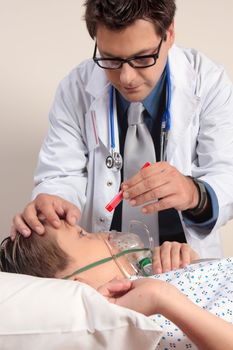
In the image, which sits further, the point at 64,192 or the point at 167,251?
the point at 64,192

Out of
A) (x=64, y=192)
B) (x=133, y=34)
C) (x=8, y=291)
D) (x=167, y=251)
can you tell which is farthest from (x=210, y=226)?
(x=8, y=291)

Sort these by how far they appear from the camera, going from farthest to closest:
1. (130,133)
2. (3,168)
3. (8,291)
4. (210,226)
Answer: (3,168), (130,133), (210,226), (8,291)

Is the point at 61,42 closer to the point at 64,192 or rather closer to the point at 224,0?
the point at 224,0

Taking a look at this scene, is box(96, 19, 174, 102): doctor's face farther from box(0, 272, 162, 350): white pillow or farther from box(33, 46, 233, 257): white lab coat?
box(0, 272, 162, 350): white pillow

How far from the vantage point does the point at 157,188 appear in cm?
159

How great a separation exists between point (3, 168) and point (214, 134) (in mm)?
1187

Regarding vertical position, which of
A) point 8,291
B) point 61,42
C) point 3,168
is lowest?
point 3,168

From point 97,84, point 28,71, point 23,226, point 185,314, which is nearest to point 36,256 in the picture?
point 23,226

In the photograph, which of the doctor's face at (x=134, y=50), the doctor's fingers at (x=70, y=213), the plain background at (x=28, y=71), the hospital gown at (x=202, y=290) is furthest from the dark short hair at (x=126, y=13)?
the plain background at (x=28, y=71)

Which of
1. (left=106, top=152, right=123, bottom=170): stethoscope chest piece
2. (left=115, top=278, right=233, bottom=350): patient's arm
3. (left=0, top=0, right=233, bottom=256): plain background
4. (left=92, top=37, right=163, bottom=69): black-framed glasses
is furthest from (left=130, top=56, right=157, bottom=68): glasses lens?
(left=0, top=0, right=233, bottom=256): plain background

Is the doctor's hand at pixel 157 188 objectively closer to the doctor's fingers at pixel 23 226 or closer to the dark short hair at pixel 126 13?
the doctor's fingers at pixel 23 226

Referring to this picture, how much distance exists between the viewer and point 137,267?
162cm

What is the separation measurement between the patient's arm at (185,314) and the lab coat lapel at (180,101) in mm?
779

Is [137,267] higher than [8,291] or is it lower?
lower
